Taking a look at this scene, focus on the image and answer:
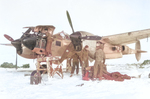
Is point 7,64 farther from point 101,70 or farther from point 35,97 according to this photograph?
point 35,97

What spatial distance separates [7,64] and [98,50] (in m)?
21.9

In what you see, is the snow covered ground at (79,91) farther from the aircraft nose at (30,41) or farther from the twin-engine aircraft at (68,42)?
the aircraft nose at (30,41)

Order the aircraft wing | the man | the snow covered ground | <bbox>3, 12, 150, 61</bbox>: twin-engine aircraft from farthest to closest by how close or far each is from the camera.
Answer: the aircraft wing
<bbox>3, 12, 150, 61</bbox>: twin-engine aircraft
the man
the snow covered ground

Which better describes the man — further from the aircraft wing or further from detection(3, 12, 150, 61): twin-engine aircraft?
the aircraft wing

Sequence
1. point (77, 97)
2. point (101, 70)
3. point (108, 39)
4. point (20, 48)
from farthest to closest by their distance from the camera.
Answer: point (20, 48) < point (108, 39) < point (101, 70) < point (77, 97)

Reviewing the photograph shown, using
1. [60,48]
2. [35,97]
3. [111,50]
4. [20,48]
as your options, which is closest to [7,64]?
[20,48]

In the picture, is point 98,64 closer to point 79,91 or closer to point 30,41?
point 79,91

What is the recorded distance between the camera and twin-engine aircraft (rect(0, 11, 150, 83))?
9383mm

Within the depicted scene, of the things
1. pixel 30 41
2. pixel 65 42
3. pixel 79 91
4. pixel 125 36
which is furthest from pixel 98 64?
pixel 30 41

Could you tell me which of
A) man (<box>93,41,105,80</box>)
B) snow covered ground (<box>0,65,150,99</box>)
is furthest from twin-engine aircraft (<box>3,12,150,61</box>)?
snow covered ground (<box>0,65,150,99</box>)

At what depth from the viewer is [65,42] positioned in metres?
11.8

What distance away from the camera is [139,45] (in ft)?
45.6

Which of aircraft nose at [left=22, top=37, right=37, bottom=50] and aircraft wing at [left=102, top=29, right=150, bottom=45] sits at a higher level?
aircraft wing at [left=102, top=29, right=150, bottom=45]

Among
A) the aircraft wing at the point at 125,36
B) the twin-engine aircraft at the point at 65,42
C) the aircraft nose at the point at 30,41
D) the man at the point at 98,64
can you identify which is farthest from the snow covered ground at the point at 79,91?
the aircraft wing at the point at 125,36
